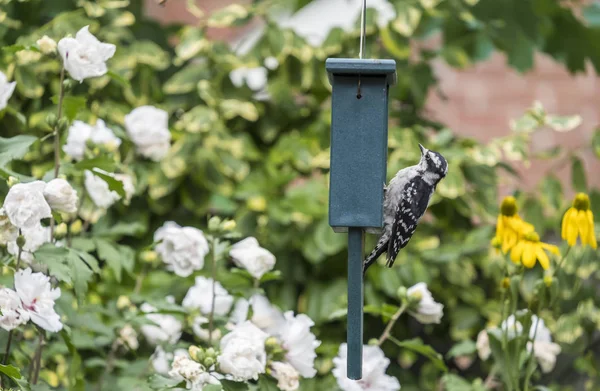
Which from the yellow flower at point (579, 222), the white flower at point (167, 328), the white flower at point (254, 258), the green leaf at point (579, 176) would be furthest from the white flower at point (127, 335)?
the green leaf at point (579, 176)

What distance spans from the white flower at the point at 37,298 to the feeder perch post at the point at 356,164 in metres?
0.43

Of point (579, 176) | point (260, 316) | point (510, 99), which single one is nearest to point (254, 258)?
point (260, 316)

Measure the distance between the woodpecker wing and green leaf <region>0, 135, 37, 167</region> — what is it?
576mm

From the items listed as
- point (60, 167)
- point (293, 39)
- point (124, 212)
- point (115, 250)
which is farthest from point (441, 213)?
point (60, 167)

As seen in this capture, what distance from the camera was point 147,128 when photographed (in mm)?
1672

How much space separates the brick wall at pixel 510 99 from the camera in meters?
3.68

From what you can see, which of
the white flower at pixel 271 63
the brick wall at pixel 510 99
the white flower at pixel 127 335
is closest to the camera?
the white flower at pixel 127 335

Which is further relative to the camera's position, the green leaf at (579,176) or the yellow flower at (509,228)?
the green leaf at (579,176)

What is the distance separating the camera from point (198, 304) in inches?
59.9

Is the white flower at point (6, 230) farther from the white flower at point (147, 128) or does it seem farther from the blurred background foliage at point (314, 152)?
the blurred background foliage at point (314, 152)

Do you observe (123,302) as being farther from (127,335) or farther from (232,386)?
(232,386)

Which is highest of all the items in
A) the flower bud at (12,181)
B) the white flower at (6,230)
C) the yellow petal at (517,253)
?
the flower bud at (12,181)

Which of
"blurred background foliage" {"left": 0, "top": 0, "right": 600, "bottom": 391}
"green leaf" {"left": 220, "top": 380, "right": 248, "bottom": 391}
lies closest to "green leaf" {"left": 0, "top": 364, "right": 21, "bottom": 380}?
"green leaf" {"left": 220, "top": 380, "right": 248, "bottom": 391}

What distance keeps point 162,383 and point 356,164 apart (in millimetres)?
445
